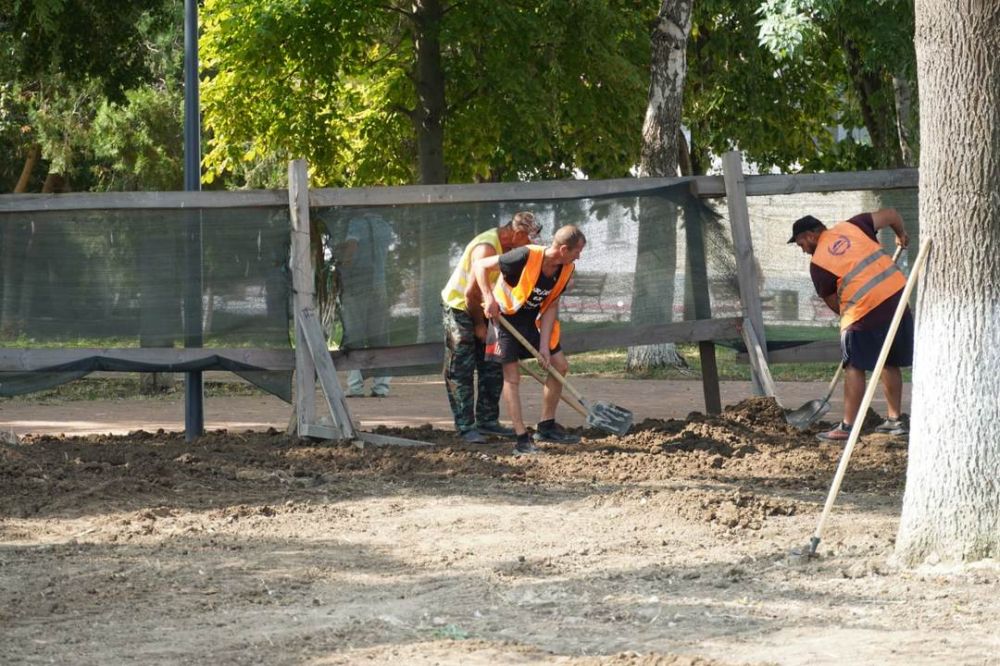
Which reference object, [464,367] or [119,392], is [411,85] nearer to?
[119,392]

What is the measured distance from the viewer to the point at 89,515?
8180 mm

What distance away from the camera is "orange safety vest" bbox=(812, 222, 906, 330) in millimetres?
10203

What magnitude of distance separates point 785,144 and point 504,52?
879 cm

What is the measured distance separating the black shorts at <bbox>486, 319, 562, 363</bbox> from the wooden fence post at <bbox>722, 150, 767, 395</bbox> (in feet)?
6.92

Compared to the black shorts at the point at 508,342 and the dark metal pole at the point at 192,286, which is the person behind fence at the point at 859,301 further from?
the dark metal pole at the point at 192,286

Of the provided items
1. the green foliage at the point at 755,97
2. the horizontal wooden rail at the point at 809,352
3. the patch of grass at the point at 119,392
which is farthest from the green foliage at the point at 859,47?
the patch of grass at the point at 119,392

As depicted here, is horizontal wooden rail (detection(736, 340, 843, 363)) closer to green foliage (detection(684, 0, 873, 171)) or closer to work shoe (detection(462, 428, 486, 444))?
work shoe (detection(462, 428, 486, 444))

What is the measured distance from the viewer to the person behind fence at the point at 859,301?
10.2m

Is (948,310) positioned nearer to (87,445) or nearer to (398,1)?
(87,445)

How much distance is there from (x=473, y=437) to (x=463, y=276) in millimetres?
1211

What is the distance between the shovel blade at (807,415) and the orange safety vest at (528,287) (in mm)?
2018

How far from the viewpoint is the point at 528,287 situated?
32.7 feet

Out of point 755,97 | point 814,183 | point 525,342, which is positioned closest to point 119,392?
point 525,342

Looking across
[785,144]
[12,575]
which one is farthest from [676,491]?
[785,144]
